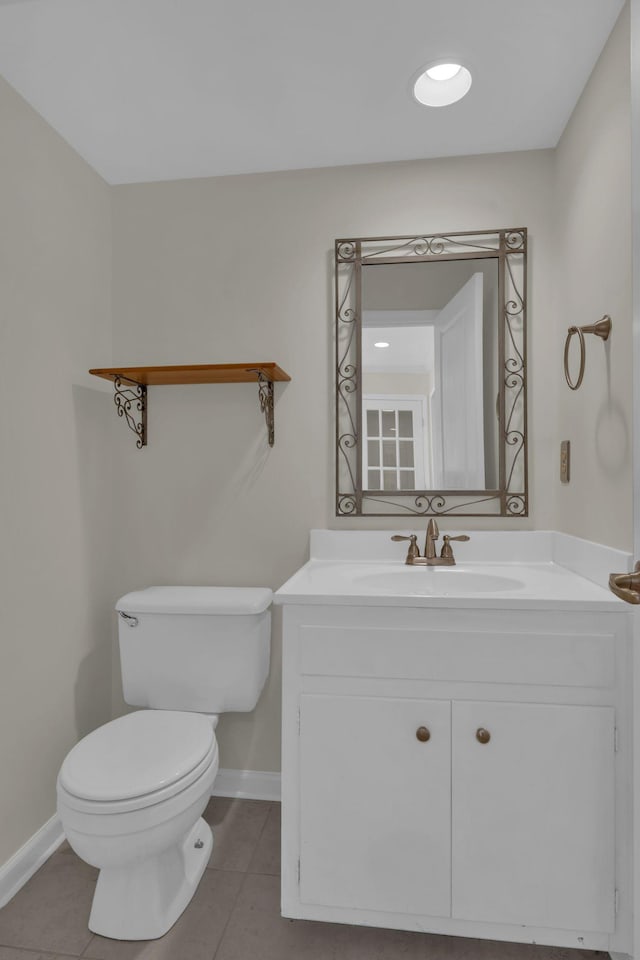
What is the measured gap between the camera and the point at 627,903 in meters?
1.26

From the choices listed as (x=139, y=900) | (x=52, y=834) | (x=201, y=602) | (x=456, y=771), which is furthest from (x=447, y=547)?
(x=52, y=834)

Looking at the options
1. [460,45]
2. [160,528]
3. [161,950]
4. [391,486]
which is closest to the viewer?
[161,950]

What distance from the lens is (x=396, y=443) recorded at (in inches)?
77.0

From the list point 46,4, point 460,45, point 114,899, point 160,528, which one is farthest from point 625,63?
point 114,899

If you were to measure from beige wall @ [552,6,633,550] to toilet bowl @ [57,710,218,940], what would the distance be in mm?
1225

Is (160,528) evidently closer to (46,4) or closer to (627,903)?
(46,4)

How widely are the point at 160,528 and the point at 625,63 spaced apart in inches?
75.4

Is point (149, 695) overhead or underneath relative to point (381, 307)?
underneath

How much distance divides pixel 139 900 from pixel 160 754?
0.37 m

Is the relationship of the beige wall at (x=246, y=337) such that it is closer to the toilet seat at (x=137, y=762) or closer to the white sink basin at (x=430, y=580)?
the white sink basin at (x=430, y=580)

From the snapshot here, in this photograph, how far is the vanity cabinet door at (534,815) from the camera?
129cm

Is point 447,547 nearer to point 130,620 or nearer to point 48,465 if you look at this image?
point 130,620

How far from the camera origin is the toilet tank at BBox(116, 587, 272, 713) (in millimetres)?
1788

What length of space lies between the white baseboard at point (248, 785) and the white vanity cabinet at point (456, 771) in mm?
606
